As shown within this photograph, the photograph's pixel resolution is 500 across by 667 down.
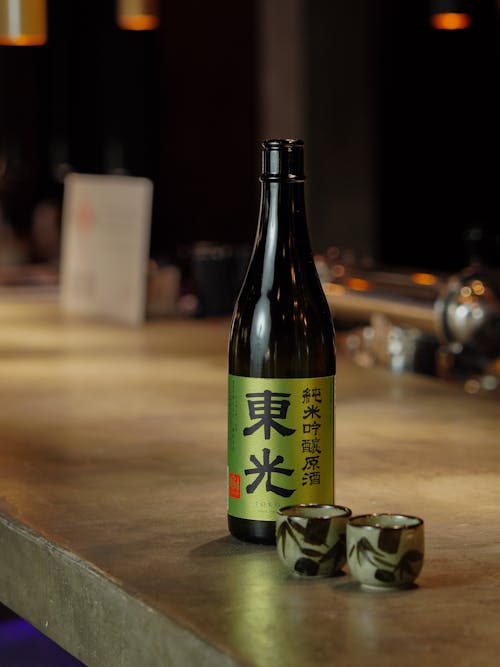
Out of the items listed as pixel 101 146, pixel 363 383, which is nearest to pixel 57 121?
pixel 101 146

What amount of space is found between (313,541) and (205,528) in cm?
21

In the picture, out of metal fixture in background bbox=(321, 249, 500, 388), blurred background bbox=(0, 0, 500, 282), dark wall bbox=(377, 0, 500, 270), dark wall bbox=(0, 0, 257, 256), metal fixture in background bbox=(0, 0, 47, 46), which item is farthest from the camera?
dark wall bbox=(0, 0, 257, 256)

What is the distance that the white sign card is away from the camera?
3.08 m

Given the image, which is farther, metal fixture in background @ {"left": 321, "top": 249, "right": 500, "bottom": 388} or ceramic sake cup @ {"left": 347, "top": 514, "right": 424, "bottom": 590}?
metal fixture in background @ {"left": 321, "top": 249, "right": 500, "bottom": 388}

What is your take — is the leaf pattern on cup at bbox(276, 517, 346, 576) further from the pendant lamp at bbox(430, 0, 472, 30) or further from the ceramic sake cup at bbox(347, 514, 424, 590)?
the pendant lamp at bbox(430, 0, 472, 30)

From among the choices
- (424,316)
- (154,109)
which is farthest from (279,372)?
(154,109)

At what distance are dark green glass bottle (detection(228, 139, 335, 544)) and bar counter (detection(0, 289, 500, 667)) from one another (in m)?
0.06

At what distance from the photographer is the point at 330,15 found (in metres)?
5.94

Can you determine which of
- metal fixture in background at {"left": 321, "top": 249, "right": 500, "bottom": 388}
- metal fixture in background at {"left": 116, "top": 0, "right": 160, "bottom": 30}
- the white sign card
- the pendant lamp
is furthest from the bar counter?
metal fixture in background at {"left": 116, "top": 0, "right": 160, "bottom": 30}

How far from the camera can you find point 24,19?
297cm

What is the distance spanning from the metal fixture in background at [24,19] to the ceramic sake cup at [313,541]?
220 cm

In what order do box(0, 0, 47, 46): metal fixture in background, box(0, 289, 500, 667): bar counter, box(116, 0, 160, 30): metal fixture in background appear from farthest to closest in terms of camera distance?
1. box(116, 0, 160, 30): metal fixture in background
2. box(0, 0, 47, 46): metal fixture in background
3. box(0, 289, 500, 667): bar counter

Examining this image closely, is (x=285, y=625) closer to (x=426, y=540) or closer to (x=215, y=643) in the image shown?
(x=215, y=643)

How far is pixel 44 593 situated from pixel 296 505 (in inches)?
9.6
